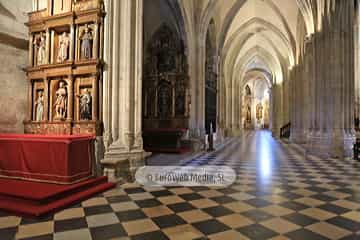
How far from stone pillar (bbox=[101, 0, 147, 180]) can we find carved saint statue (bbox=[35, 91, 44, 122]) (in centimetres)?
163

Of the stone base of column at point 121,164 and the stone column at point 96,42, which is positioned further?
the stone column at point 96,42

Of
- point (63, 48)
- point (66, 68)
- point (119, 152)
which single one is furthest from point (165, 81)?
point (119, 152)

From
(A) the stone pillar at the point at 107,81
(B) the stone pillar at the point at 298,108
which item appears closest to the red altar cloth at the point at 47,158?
(A) the stone pillar at the point at 107,81

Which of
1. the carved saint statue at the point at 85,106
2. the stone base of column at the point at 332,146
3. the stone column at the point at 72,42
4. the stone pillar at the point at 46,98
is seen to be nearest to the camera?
the carved saint statue at the point at 85,106

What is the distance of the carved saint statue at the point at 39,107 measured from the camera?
527 centimetres

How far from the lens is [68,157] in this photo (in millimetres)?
3795

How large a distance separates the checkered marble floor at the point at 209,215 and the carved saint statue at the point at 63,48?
2969mm

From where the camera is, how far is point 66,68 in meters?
4.98

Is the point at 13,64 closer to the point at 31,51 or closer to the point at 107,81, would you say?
the point at 31,51

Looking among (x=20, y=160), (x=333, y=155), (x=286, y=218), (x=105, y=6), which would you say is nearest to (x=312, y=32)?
(x=333, y=155)

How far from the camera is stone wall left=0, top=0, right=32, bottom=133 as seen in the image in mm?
5195

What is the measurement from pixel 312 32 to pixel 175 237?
11417 mm

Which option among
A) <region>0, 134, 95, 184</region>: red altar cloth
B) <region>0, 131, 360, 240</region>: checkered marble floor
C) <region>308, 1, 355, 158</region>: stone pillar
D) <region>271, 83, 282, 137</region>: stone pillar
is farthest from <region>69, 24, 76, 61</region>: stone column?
<region>271, 83, 282, 137</region>: stone pillar

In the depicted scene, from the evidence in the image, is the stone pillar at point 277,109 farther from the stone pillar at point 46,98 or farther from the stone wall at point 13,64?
the stone wall at point 13,64
